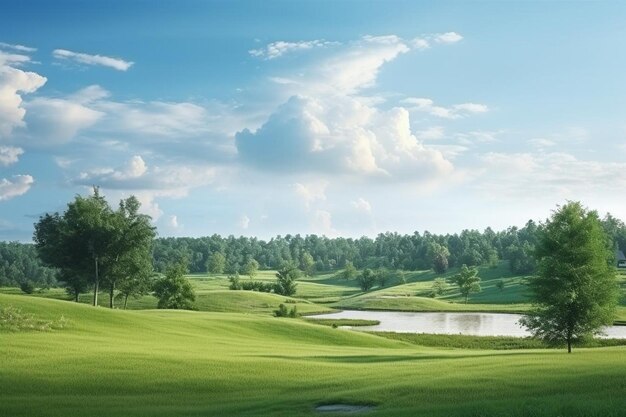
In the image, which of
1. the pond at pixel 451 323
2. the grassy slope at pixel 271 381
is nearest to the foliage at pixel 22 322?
the grassy slope at pixel 271 381

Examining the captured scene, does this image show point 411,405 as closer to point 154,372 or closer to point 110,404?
point 110,404

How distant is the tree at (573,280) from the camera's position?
4150 cm

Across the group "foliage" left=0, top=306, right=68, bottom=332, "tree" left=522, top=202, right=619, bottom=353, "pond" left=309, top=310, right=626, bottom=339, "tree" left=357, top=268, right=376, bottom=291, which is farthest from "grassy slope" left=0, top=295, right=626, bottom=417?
"tree" left=357, top=268, right=376, bottom=291

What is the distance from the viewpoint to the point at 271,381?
92.8ft

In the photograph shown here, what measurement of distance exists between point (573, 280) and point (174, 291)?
2482 inches

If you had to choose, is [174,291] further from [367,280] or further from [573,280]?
[367,280]

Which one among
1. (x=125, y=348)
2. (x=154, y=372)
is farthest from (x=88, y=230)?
(x=154, y=372)

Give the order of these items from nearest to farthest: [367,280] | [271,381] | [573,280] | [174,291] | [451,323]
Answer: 1. [271,381]
2. [573,280]
3. [451,323]
4. [174,291]
5. [367,280]

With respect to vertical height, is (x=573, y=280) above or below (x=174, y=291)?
above

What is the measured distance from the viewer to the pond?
78375 mm

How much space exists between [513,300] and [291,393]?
118 metres

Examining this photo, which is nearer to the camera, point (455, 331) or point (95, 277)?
point (455, 331)

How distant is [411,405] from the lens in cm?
2212

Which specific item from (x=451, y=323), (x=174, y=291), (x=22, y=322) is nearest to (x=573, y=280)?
(x=22, y=322)
